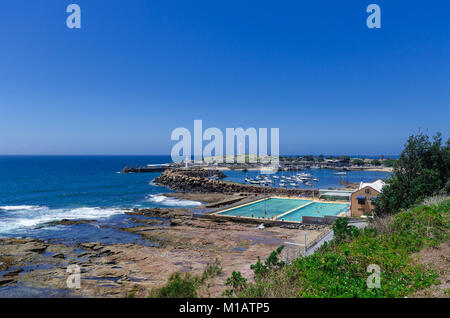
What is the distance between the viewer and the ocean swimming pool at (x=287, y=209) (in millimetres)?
30672

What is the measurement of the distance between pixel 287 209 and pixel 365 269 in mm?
26802

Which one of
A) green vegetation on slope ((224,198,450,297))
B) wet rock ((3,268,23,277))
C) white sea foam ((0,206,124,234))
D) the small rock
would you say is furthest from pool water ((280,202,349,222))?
the small rock

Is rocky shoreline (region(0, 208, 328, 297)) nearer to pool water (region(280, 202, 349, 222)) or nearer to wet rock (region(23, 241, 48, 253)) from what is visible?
wet rock (region(23, 241, 48, 253))

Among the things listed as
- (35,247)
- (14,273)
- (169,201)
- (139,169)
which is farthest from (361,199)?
(139,169)

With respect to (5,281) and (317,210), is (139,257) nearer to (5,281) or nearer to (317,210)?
(5,281)

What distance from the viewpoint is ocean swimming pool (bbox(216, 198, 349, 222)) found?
30672 mm

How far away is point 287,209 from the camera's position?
1351 inches

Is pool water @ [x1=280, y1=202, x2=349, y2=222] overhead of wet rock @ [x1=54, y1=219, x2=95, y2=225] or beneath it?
overhead

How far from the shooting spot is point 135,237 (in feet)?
80.8

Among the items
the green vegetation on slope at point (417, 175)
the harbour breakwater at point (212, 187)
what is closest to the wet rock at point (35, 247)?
the green vegetation on slope at point (417, 175)

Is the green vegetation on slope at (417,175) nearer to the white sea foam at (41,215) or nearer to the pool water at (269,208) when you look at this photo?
the pool water at (269,208)

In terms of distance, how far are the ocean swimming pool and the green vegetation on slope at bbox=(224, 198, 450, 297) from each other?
18.3 m
